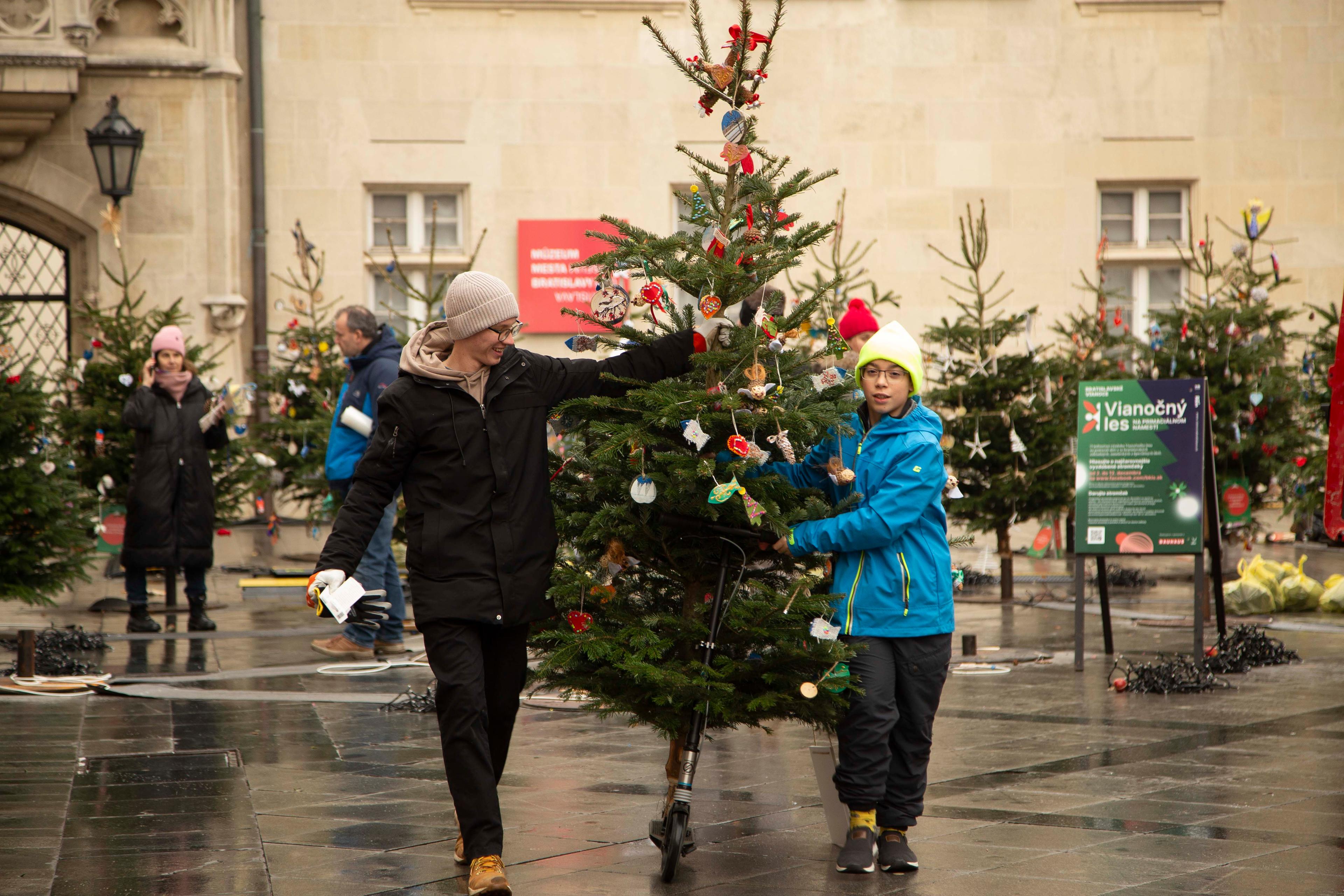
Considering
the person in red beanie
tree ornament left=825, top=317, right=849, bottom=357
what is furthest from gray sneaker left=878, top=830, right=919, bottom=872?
the person in red beanie

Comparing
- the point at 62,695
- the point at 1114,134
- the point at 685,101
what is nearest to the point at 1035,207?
the point at 1114,134

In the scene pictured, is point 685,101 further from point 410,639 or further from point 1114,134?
point 410,639

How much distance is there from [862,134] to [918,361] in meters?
13.8

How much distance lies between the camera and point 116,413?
13.3 meters

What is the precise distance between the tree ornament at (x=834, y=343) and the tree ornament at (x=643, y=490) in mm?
753

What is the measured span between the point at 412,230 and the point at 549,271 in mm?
1762

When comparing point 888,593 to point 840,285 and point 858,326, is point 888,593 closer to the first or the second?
point 858,326

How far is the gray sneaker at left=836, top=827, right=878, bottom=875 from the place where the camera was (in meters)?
5.02

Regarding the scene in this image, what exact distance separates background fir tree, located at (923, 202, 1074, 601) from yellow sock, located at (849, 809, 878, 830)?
7878mm

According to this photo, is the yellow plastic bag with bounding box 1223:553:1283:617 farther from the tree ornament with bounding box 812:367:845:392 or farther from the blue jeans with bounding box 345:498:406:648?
the tree ornament with bounding box 812:367:845:392

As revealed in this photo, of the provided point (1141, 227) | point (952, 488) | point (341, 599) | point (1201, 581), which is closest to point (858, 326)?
point (952, 488)

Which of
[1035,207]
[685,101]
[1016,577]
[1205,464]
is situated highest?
[685,101]

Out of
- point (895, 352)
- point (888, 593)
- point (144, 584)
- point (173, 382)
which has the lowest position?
point (144, 584)

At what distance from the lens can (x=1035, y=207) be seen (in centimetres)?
1886
